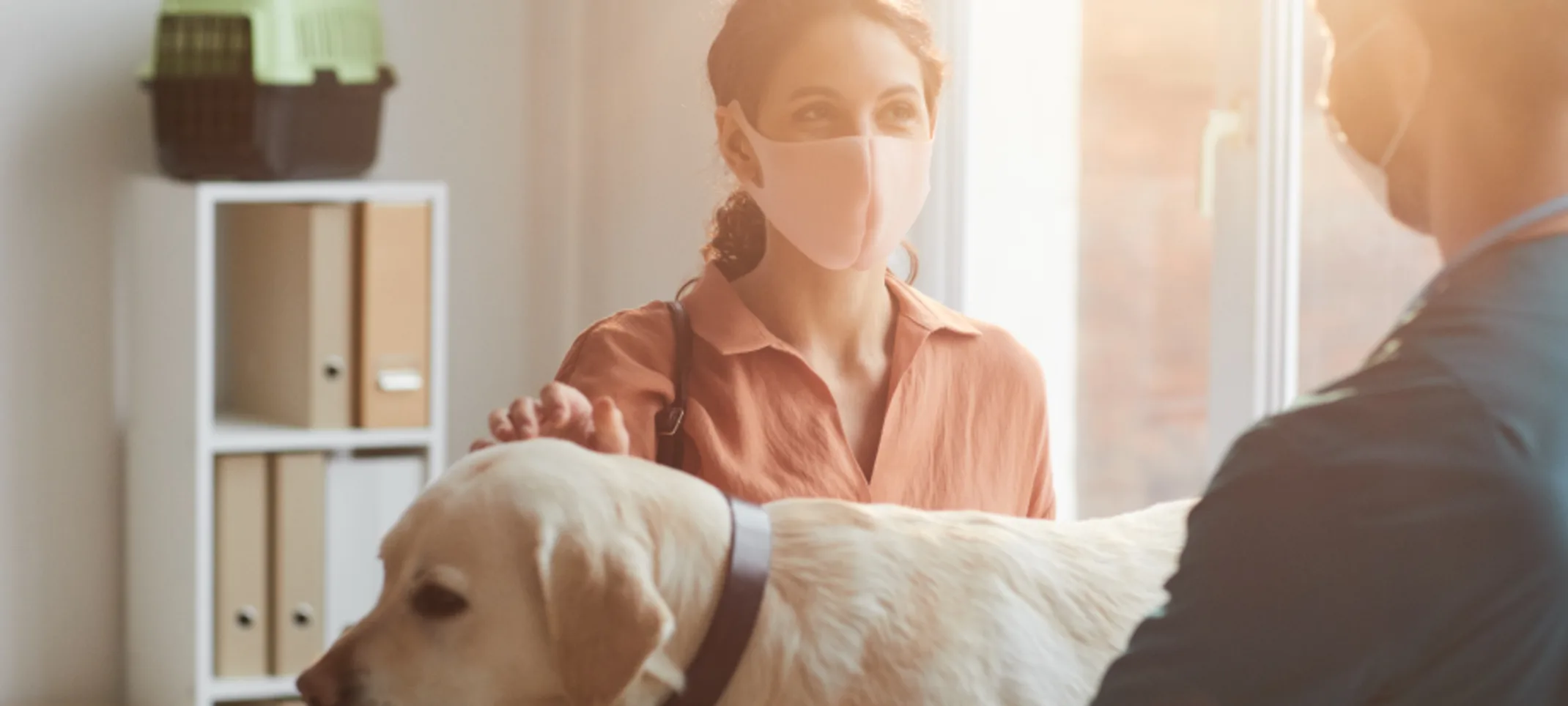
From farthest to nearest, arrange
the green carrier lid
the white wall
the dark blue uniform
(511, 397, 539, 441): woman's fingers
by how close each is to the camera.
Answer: the white wall, the green carrier lid, (511, 397, 539, 441): woman's fingers, the dark blue uniform

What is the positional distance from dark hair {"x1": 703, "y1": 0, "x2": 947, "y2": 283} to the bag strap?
4.9 inches

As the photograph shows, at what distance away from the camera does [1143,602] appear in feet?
3.21

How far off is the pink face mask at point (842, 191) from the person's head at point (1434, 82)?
544mm

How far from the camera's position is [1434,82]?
0.73 meters

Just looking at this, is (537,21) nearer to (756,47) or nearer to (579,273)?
(579,273)

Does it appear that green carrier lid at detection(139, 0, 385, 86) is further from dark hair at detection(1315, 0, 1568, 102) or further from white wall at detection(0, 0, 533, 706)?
dark hair at detection(1315, 0, 1568, 102)

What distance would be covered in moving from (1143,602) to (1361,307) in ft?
3.79

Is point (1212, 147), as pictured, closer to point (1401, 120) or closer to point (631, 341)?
point (631, 341)

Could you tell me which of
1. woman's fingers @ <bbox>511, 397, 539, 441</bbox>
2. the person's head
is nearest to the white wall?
woman's fingers @ <bbox>511, 397, 539, 441</bbox>

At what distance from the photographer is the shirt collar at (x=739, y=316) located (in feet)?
4.26

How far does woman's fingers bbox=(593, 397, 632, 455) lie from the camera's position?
1.08 m

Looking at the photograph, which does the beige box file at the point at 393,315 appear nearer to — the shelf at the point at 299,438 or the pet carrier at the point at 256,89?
the shelf at the point at 299,438

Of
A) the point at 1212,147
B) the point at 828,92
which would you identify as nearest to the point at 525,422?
the point at 828,92

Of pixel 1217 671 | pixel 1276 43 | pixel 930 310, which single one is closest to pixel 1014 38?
pixel 1276 43
